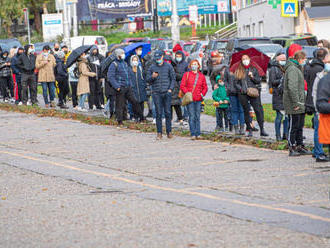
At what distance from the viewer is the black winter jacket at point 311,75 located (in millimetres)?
14109

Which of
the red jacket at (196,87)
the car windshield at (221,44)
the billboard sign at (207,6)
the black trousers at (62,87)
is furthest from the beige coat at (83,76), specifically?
the billboard sign at (207,6)

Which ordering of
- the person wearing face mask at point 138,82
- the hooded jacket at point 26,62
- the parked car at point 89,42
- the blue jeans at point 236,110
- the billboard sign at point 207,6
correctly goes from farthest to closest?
1. the billboard sign at point 207,6
2. the parked car at point 89,42
3. the hooded jacket at point 26,62
4. the person wearing face mask at point 138,82
5. the blue jeans at point 236,110

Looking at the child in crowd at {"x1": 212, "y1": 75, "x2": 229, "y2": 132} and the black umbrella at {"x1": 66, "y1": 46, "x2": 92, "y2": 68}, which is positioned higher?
the black umbrella at {"x1": 66, "y1": 46, "x2": 92, "y2": 68}

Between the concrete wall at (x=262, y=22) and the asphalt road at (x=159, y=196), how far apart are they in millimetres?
40240

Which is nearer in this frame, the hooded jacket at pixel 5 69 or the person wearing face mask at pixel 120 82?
the person wearing face mask at pixel 120 82

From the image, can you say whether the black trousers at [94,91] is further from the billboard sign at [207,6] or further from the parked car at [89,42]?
the billboard sign at [207,6]

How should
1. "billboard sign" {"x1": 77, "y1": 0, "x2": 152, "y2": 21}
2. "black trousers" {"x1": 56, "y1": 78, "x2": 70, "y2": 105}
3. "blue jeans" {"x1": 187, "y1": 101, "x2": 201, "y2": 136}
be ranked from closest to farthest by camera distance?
"blue jeans" {"x1": 187, "y1": 101, "x2": 201, "y2": 136} → "black trousers" {"x1": 56, "y1": 78, "x2": 70, "y2": 105} → "billboard sign" {"x1": 77, "y1": 0, "x2": 152, "y2": 21}

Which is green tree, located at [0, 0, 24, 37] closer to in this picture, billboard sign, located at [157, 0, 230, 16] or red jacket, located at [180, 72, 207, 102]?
billboard sign, located at [157, 0, 230, 16]

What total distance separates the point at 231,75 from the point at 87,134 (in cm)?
353

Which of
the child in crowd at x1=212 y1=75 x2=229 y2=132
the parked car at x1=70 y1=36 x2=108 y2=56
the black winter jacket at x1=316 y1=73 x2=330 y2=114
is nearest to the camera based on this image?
the black winter jacket at x1=316 y1=73 x2=330 y2=114

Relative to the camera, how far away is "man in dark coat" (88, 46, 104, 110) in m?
24.2

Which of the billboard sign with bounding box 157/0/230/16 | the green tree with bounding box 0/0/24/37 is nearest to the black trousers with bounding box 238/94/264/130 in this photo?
the billboard sign with bounding box 157/0/230/16

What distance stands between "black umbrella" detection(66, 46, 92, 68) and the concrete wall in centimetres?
3246

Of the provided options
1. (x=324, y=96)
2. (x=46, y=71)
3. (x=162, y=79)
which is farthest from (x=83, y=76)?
(x=324, y=96)
